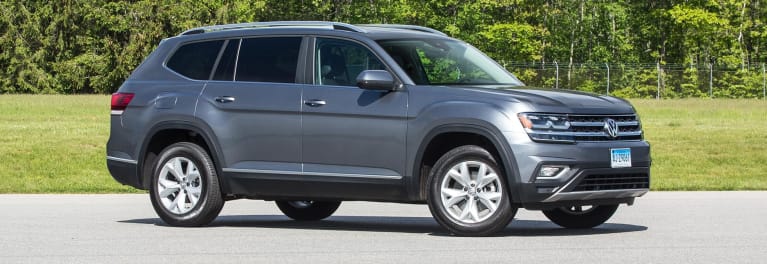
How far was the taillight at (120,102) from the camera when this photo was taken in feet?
42.2

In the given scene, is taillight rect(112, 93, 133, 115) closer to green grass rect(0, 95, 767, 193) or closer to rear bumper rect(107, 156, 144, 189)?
rear bumper rect(107, 156, 144, 189)

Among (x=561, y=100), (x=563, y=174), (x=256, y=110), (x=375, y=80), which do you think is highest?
(x=375, y=80)

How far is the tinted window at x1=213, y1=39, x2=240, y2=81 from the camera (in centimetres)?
1235

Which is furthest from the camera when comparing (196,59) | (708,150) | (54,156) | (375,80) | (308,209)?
(708,150)

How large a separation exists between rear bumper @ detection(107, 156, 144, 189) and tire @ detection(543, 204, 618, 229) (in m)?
3.65

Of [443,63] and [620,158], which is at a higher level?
[443,63]

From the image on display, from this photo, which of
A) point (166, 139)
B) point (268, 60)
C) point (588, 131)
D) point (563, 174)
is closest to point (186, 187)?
point (166, 139)

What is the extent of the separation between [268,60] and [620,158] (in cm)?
311

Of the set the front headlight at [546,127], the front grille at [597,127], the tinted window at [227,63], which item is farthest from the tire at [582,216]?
the tinted window at [227,63]

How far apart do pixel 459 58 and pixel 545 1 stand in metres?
65.9

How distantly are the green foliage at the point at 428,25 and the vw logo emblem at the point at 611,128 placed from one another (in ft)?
178

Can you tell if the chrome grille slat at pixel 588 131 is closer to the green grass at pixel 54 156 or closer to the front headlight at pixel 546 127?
the front headlight at pixel 546 127

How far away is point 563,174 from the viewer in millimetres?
10633

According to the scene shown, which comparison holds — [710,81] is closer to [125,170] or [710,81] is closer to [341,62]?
[125,170]
